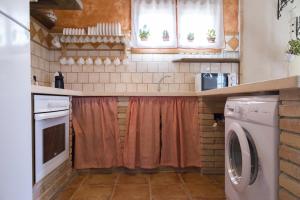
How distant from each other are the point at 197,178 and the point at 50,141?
155 cm

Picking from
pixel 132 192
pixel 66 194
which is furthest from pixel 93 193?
pixel 132 192

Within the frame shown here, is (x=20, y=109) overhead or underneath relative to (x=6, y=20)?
underneath

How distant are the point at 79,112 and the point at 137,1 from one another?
1701mm

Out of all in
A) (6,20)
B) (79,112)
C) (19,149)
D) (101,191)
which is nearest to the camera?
(6,20)

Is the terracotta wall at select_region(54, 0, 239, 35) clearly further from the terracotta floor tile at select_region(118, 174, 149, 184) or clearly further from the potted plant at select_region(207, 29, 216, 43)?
the terracotta floor tile at select_region(118, 174, 149, 184)

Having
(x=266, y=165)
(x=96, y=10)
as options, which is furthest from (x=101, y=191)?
(x=96, y=10)

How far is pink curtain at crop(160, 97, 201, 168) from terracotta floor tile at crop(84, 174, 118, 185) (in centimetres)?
57

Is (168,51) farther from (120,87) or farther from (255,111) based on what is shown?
(255,111)

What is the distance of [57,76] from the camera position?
124 inches

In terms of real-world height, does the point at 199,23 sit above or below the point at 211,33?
above

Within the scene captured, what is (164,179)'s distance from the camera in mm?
2676

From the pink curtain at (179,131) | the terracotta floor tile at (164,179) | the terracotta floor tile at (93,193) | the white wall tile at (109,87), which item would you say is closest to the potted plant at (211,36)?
the pink curtain at (179,131)

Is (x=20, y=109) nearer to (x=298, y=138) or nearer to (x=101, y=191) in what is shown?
(x=298, y=138)

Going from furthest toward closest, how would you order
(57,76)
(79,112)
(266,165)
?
1. (57,76)
2. (79,112)
3. (266,165)
